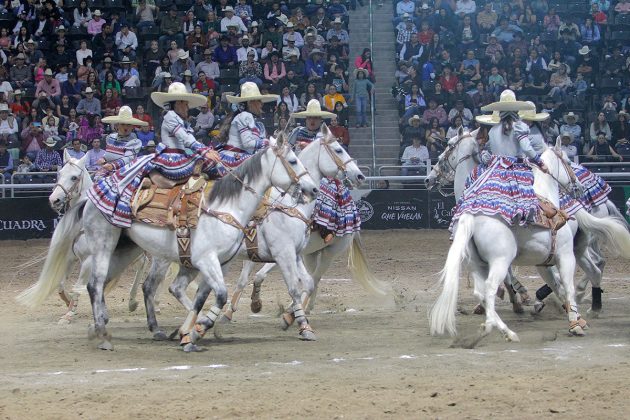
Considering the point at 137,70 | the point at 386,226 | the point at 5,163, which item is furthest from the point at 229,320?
the point at 137,70

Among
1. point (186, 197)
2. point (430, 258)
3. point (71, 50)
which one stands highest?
point (71, 50)

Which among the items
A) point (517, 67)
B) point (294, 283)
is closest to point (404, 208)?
point (517, 67)

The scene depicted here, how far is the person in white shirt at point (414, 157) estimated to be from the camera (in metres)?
22.2

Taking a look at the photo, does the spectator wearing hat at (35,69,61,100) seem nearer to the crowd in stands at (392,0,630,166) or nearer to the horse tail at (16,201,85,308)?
the crowd in stands at (392,0,630,166)

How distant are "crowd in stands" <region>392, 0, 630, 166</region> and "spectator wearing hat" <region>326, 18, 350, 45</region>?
1444 millimetres

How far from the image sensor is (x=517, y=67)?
25359 mm

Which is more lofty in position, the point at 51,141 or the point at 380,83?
the point at 380,83

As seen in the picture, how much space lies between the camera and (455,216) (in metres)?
11.1

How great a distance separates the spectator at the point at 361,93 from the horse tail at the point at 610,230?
42.1 ft

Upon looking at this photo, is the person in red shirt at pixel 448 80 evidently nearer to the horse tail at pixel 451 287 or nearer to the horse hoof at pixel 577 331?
the horse hoof at pixel 577 331

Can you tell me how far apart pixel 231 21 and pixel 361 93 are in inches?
162

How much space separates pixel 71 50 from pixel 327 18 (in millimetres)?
6540

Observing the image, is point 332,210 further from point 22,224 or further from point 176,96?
point 22,224

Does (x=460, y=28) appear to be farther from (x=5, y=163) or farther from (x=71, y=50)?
(x=5, y=163)
